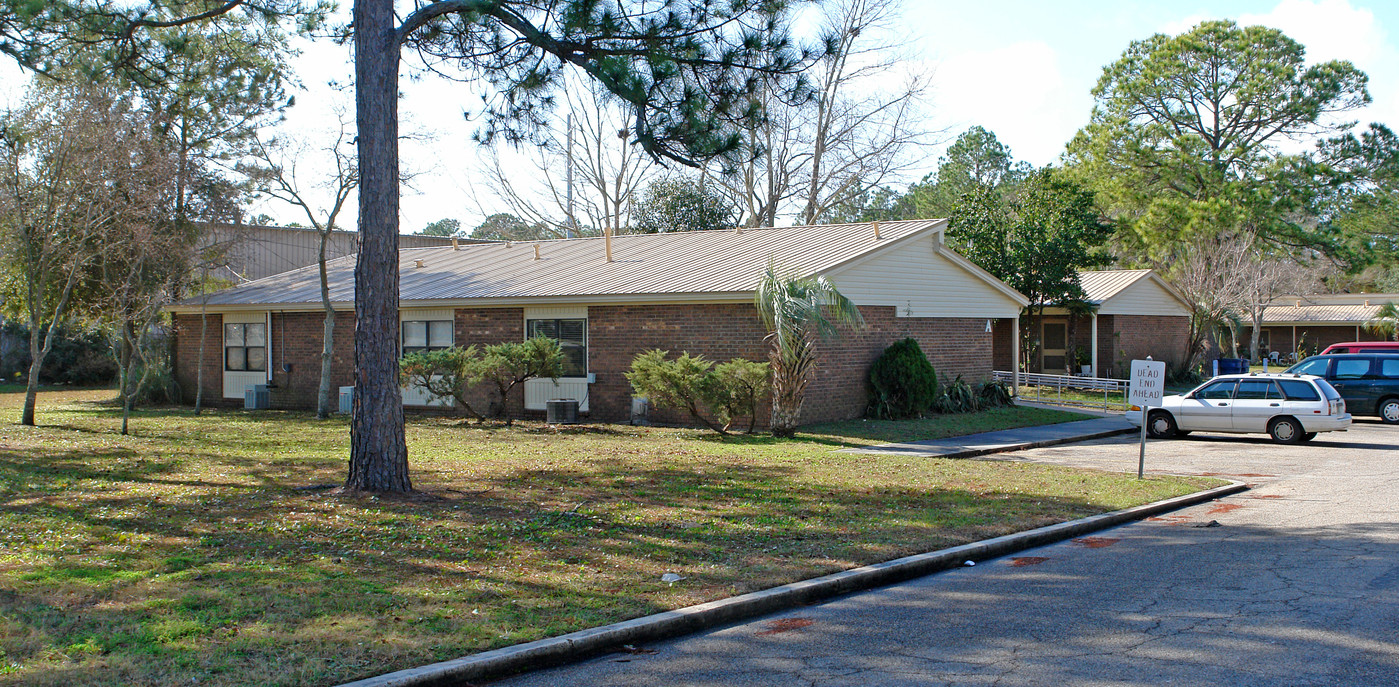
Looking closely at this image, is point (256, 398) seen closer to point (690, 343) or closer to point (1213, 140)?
point (690, 343)

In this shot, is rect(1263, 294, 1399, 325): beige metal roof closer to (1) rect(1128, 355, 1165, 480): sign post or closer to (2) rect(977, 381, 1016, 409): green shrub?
(2) rect(977, 381, 1016, 409): green shrub

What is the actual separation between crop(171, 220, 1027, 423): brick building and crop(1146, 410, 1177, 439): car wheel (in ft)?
15.7

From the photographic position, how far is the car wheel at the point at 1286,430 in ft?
60.1

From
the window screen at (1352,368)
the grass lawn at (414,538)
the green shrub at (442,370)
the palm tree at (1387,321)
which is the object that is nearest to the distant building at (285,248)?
the green shrub at (442,370)

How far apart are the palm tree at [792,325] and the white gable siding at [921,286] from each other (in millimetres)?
1670

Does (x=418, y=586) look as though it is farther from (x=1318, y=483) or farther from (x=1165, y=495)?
(x=1318, y=483)

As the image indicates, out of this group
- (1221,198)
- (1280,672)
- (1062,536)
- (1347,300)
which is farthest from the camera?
(1347,300)

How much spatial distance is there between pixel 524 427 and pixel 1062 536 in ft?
41.5

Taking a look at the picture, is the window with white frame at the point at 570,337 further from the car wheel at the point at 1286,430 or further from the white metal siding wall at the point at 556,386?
the car wheel at the point at 1286,430

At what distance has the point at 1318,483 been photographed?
1335 cm

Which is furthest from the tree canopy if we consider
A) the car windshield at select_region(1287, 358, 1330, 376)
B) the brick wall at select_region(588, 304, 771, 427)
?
the brick wall at select_region(588, 304, 771, 427)

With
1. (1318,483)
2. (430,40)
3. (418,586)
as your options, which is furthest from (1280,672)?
(430,40)

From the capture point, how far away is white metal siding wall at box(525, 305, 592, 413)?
21.5 meters

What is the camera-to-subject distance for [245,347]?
2708 centimetres
